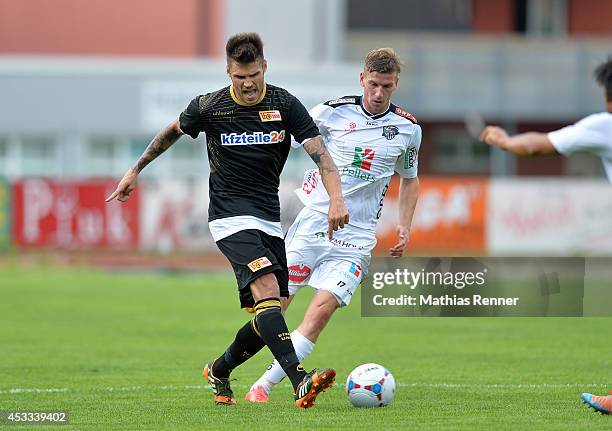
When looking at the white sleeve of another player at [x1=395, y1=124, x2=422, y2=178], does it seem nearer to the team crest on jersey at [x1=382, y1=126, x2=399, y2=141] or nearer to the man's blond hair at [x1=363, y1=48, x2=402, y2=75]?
the team crest on jersey at [x1=382, y1=126, x2=399, y2=141]

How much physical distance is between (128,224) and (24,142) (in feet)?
36.1

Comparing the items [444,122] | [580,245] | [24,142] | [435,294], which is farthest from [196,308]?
[444,122]

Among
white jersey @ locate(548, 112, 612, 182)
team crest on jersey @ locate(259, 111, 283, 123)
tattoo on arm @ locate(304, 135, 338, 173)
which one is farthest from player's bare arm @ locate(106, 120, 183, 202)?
white jersey @ locate(548, 112, 612, 182)

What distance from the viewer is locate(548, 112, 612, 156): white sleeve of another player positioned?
7.46 m

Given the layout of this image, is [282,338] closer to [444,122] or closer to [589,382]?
[589,382]

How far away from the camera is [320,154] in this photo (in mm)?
8602

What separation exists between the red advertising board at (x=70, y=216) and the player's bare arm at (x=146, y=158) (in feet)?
70.6

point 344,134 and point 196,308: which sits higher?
point 344,134

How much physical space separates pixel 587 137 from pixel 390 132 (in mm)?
2198

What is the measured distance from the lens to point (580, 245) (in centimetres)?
3105

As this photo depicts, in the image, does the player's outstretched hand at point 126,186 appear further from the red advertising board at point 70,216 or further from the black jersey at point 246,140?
the red advertising board at point 70,216

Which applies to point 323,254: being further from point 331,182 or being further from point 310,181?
point 331,182

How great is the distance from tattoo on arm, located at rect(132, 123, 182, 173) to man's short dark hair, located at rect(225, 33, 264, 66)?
0.76 metres

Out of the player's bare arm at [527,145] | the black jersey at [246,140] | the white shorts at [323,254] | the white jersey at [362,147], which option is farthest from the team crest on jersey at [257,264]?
the player's bare arm at [527,145]
